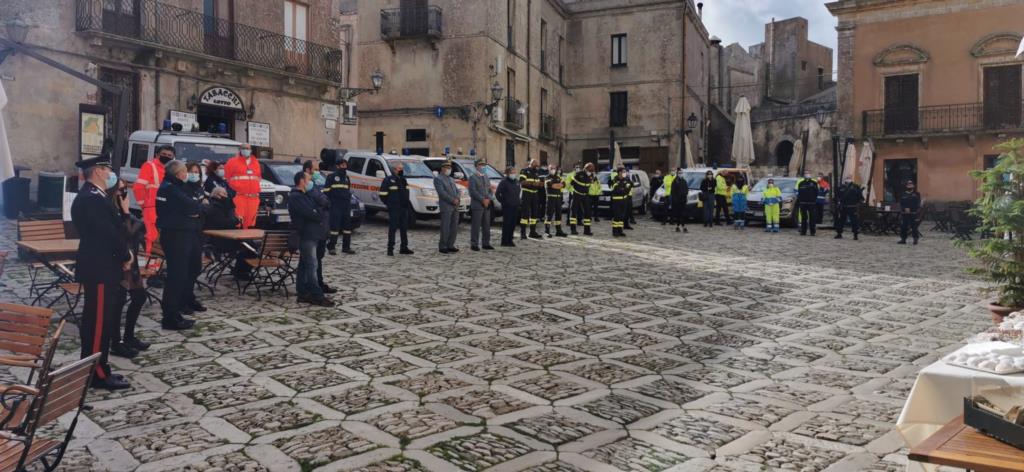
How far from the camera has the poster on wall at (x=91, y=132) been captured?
1816cm

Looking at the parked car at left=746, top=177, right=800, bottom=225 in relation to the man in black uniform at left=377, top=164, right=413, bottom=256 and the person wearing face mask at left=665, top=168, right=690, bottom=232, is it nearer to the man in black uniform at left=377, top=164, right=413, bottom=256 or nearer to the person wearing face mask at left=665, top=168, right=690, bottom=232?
the person wearing face mask at left=665, top=168, right=690, bottom=232

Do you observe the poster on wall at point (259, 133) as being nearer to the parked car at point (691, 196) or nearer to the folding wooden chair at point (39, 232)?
the parked car at point (691, 196)

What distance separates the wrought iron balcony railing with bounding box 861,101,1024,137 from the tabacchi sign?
935 inches

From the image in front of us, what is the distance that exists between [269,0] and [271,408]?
2084 cm

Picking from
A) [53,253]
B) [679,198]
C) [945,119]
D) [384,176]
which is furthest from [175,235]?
[945,119]

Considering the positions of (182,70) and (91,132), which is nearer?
(91,132)

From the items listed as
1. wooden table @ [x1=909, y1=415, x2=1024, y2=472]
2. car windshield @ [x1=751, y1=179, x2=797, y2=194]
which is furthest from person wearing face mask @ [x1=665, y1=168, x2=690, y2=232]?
wooden table @ [x1=909, y1=415, x2=1024, y2=472]

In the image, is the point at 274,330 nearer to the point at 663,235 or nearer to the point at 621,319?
the point at 621,319

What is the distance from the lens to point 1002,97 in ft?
91.9

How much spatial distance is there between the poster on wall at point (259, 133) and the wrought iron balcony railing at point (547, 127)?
15213mm

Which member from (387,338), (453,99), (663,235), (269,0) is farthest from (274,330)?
(453,99)

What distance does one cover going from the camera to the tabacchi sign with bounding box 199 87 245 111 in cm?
2102

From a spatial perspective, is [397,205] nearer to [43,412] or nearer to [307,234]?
[307,234]

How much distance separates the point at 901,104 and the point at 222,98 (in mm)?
25213
